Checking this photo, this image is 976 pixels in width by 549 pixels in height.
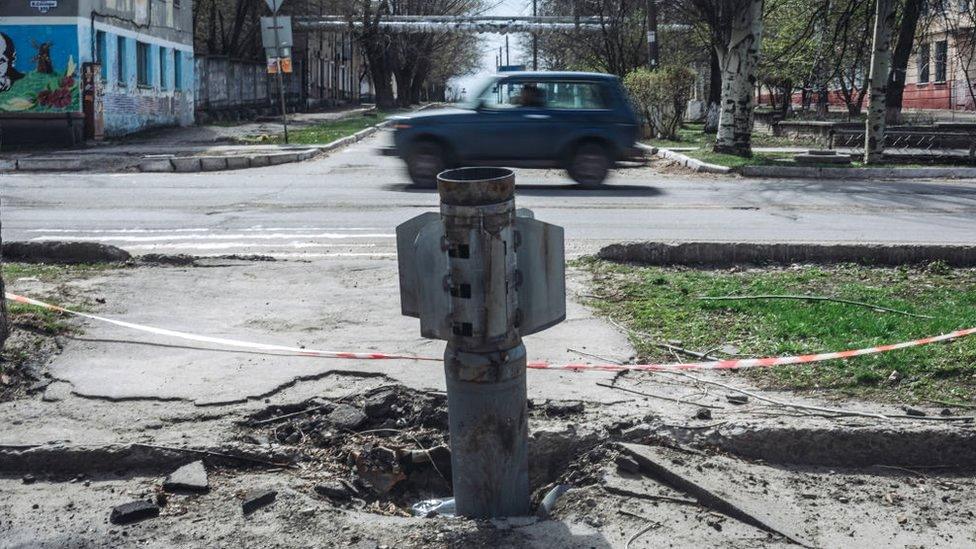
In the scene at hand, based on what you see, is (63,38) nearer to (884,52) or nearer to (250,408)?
(884,52)

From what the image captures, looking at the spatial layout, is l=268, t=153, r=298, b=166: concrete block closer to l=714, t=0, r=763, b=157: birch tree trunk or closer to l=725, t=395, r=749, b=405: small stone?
l=714, t=0, r=763, b=157: birch tree trunk

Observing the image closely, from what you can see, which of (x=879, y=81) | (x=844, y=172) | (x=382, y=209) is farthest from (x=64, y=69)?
(x=879, y=81)

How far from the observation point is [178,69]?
34.1 metres

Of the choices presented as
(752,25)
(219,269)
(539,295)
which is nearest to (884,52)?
(752,25)

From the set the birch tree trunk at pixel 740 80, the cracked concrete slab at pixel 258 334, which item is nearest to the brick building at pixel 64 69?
the birch tree trunk at pixel 740 80

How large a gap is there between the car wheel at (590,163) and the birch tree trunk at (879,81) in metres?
6.73

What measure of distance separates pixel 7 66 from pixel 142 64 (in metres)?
6.82

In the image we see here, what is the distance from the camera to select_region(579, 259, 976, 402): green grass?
4.90 metres

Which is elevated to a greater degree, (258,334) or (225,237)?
(225,237)

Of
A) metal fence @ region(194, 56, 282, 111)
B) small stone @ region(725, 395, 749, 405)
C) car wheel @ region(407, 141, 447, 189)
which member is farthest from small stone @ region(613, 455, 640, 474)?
metal fence @ region(194, 56, 282, 111)

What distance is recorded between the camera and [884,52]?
19250mm

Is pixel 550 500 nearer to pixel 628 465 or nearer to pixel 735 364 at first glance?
pixel 628 465

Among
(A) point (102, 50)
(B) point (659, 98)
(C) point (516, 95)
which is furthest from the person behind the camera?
(B) point (659, 98)

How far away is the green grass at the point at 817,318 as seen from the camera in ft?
16.1
